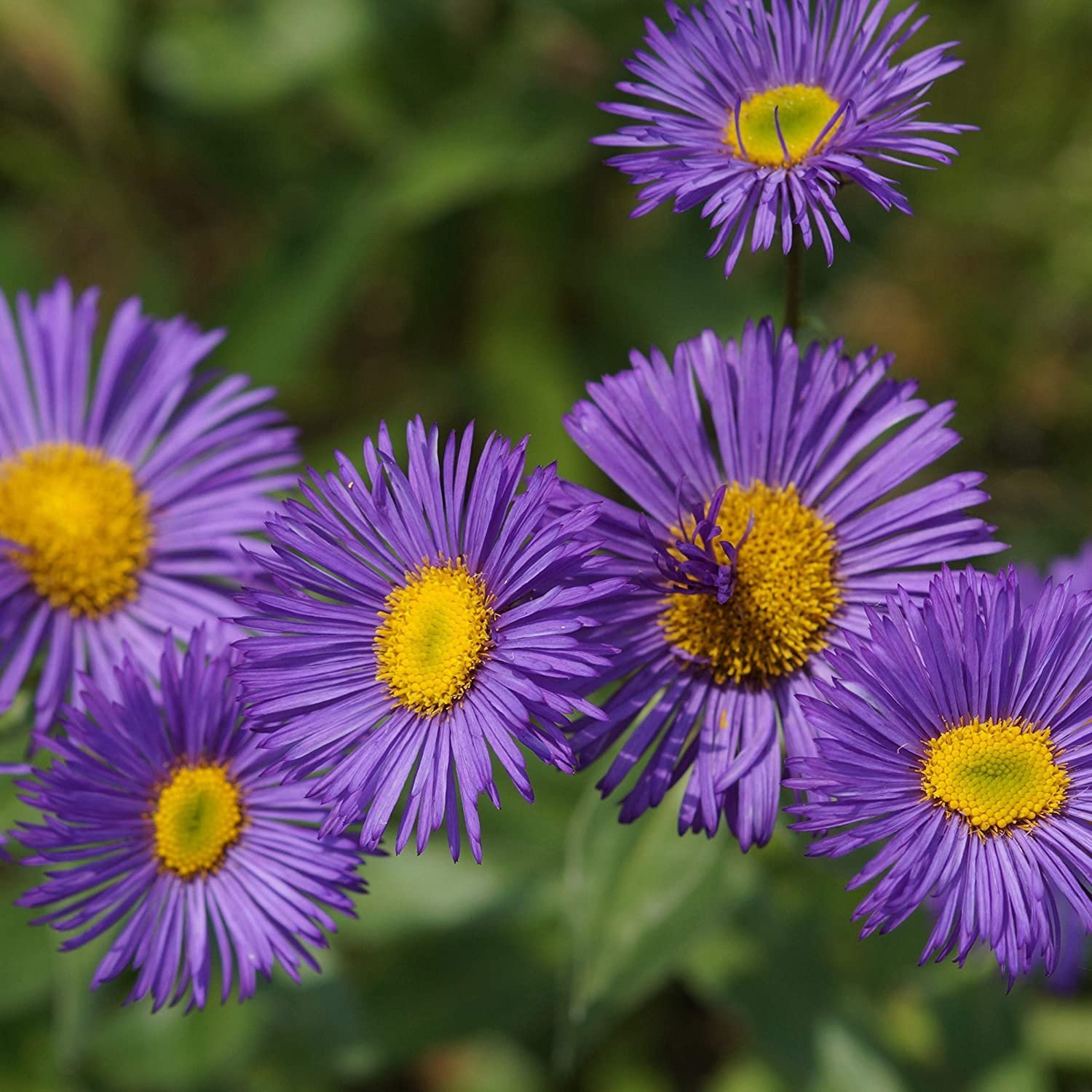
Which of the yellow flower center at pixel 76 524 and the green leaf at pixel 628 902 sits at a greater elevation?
the yellow flower center at pixel 76 524

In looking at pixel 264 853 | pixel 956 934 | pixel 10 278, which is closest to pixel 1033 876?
pixel 956 934

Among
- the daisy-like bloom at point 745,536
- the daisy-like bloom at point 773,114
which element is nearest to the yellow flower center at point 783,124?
the daisy-like bloom at point 773,114

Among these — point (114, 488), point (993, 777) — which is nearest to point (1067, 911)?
point (993, 777)

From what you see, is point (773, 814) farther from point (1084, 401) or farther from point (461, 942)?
point (1084, 401)

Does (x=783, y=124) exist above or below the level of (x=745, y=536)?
above

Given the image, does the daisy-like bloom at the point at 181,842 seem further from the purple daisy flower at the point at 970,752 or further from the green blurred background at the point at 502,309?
the purple daisy flower at the point at 970,752

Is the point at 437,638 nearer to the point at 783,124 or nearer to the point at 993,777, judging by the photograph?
the point at 993,777
